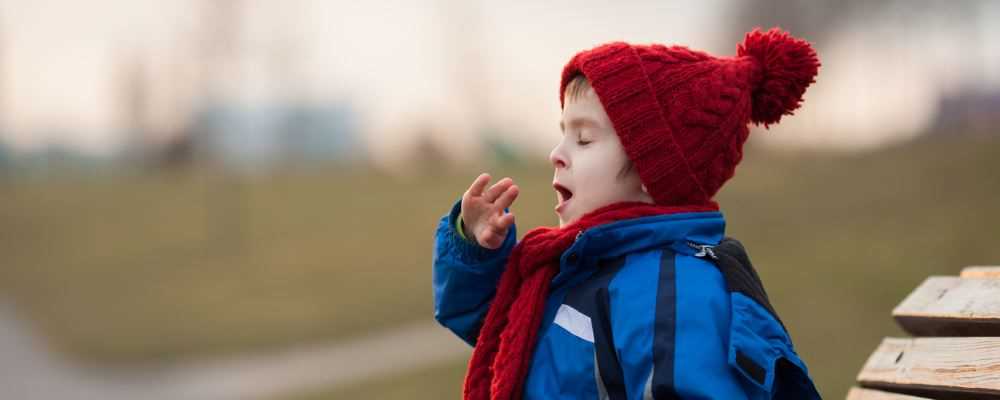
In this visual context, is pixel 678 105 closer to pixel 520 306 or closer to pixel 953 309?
pixel 520 306

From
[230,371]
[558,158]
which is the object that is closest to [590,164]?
[558,158]

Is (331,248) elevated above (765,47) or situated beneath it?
situated beneath

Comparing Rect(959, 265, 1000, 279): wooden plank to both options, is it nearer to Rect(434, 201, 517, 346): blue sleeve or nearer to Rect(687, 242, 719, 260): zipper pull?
Rect(687, 242, 719, 260): zipper pull

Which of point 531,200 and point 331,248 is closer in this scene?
point 331,248

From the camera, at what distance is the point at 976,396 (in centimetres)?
207

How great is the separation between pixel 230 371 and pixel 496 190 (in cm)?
933

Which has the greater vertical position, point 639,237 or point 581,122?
point 581,122

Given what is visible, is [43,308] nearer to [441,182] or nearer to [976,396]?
[441,182]

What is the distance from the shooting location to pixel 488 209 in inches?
81.5

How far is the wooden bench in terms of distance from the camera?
2.06 meters

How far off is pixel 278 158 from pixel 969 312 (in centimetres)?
2553

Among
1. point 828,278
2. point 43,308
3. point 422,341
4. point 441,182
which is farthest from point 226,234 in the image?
point 828,278

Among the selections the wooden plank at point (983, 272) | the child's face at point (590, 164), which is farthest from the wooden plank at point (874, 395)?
the child's face at point (590, 164)

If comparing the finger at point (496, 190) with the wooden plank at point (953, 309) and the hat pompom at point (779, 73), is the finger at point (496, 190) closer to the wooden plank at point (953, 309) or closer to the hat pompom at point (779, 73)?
the hat pompom at point (779, 73)
